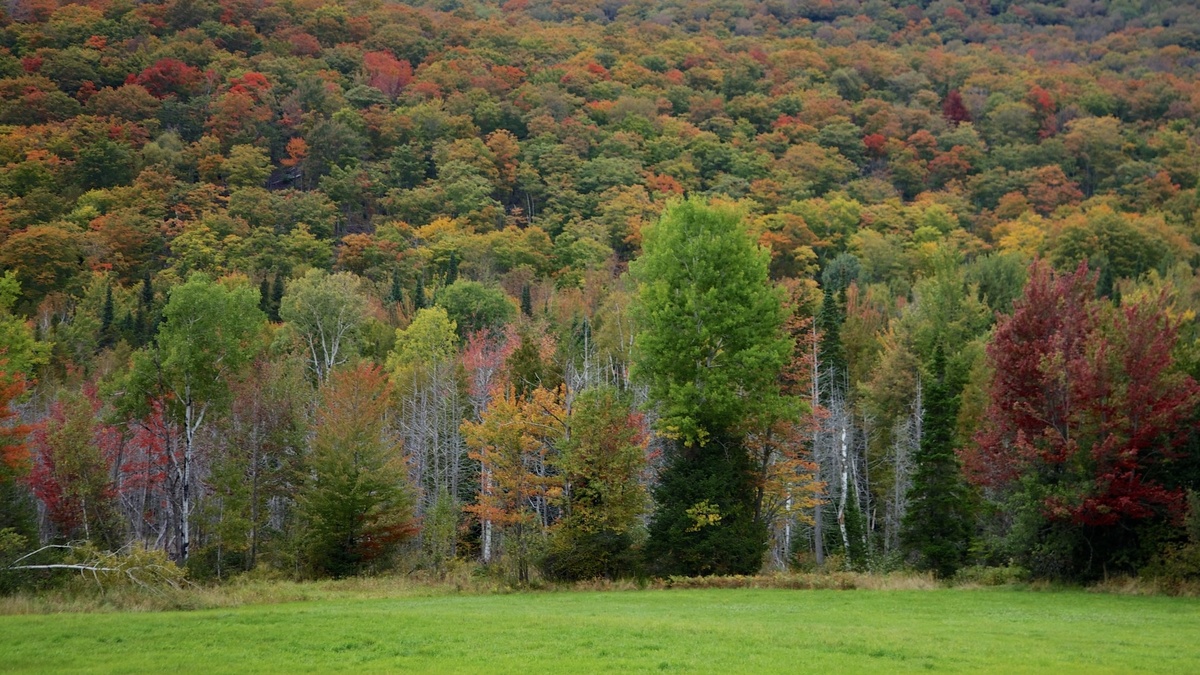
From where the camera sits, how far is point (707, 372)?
37469 mm

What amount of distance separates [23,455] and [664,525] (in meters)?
24.8

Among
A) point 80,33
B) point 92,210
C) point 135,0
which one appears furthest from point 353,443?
point 135,0

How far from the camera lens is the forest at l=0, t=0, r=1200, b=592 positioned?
33938 mm

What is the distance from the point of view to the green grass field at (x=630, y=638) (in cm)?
1603

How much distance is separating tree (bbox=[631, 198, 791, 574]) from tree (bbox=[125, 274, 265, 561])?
792 inches

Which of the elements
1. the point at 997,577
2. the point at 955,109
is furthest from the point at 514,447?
the point at 955,109

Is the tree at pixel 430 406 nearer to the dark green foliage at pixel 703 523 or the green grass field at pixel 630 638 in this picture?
the dark green foliage at pixel 703 523

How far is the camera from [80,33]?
160500 mm

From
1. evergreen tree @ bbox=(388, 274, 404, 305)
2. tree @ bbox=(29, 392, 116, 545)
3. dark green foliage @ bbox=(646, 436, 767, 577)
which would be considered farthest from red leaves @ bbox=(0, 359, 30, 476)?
evergreen tree @ bbox=(388, 274, 404, 305)

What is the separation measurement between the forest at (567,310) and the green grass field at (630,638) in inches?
312

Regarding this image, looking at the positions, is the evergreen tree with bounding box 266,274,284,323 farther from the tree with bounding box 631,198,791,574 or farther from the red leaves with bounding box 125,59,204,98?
the red leaves with bounding box 125,59,204,98

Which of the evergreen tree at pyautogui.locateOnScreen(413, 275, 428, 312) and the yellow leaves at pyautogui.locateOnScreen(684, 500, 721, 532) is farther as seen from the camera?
the evergreen tree at pyautogui.locateOnScreen(413, 275, 428, 312)

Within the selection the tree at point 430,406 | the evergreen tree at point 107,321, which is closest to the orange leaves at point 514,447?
the tree at point 430,406

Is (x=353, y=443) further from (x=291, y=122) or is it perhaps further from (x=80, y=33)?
(x=80, y=33)
